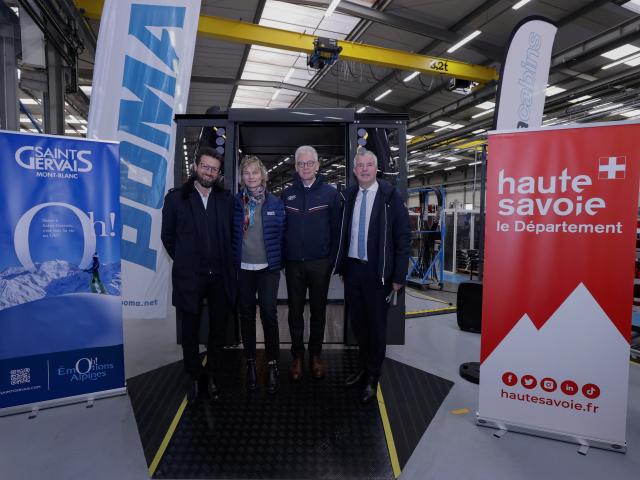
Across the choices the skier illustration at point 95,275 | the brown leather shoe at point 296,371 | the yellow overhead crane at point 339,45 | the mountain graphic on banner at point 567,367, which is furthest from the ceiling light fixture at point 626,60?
the skier illustration at point 95,275

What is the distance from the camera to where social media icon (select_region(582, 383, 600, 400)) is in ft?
6.47

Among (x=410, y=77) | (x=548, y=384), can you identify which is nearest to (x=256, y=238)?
(x=548, y=384)

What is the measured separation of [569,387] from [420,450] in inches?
35.4

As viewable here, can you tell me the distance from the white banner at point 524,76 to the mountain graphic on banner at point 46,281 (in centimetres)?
302

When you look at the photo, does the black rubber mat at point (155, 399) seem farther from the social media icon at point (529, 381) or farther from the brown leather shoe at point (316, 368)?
the social media icon at point (529, 381)

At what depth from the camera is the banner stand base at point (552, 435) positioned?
1.97m

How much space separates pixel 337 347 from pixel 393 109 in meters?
10.5

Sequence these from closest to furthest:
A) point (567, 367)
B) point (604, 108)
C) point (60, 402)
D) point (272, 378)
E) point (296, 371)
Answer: point (567, 367), point (60, 402), point (272, 378), point (296, 371), point (604, 108)

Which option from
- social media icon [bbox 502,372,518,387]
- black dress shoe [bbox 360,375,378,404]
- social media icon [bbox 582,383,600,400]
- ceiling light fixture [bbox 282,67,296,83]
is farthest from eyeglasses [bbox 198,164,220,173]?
ceiling light fixture [bbox 282,67,296,83]

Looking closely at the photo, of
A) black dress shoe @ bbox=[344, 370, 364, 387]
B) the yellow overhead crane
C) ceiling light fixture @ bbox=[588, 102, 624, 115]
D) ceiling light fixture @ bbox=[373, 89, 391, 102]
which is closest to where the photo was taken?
black dress shoe @ bbox=[344, 370, 364, 387]

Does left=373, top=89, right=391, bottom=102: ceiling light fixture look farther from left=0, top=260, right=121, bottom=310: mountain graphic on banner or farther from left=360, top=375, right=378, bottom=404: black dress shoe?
left=0, top=260, right=121, bottom=310: mountain graphic on banner

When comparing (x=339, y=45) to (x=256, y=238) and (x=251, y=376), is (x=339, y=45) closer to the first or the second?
(x=256, y=238)

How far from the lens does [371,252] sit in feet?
7.74

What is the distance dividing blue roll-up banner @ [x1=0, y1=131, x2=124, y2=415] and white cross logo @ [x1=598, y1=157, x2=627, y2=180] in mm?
2925
